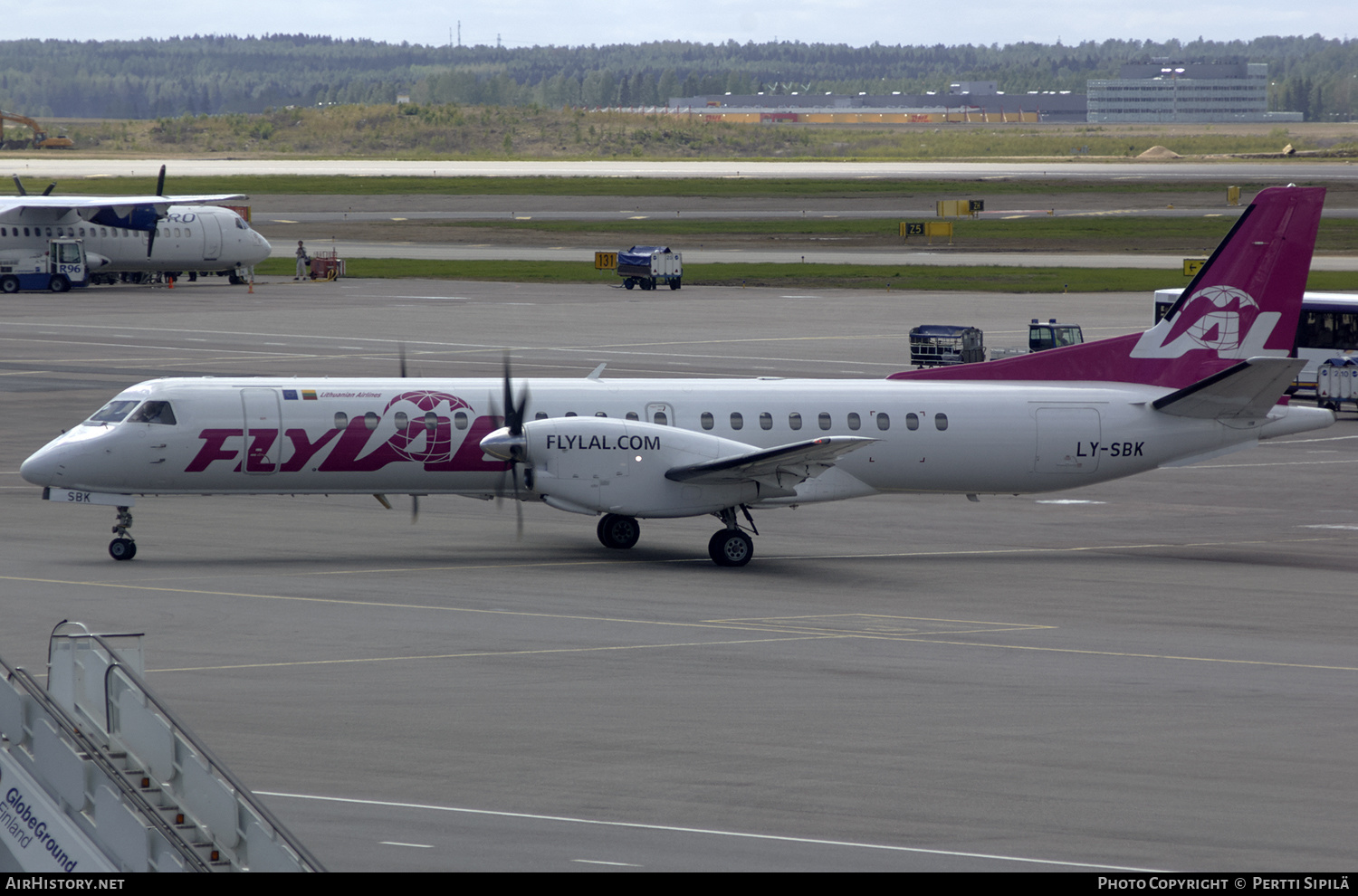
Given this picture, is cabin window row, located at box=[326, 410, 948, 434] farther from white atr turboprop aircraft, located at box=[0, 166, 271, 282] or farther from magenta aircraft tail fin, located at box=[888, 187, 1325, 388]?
white atr turboprop aircraft, located at box=[0, 166, 271, 282]

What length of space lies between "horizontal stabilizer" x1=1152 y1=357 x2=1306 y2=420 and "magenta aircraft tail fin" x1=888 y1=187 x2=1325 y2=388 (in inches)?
44.5

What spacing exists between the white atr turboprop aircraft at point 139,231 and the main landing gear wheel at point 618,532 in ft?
186

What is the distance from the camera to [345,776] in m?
16.3

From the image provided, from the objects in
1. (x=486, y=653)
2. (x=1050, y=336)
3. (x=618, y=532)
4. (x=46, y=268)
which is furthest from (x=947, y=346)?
(x=46, y=268)

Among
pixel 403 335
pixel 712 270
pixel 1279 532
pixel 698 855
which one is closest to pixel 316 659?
pixel 698 855

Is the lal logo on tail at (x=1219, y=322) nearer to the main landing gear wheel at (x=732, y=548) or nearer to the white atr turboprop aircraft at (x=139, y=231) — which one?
the main landing gear wheel at (x=732, y=548)

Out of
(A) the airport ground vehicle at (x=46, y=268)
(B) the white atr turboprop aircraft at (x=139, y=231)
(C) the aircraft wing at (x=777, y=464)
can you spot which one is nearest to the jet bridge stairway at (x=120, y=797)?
(C) the aircraft wing at (x=777, y=464)

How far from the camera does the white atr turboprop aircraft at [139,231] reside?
80438 mm

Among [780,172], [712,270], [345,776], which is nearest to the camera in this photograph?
[345,776]

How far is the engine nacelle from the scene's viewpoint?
28422mm

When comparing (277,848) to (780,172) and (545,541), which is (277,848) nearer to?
(545,541)

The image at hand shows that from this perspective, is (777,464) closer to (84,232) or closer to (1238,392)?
(1238,392)

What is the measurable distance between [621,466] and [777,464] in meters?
2.74

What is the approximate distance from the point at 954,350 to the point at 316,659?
37333 mm
